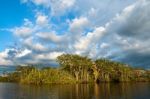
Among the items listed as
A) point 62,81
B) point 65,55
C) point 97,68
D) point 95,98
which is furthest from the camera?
point 97,68

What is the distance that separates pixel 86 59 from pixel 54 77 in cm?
2998

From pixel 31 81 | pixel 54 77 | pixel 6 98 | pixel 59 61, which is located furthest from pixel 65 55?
pixel 6 98

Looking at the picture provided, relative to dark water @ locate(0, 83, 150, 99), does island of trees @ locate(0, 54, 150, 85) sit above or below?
above

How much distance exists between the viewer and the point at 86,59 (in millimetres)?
186750

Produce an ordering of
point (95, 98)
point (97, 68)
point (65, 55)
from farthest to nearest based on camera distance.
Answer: point (97, 68)
point (65, 55)
point (95, 98)

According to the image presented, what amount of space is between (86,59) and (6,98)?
122 m

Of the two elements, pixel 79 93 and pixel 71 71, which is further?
pixel 71 71

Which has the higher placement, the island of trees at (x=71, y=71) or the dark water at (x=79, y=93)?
the island of trees at (x=71, y=71)

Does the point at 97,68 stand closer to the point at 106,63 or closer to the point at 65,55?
the point at 106,63

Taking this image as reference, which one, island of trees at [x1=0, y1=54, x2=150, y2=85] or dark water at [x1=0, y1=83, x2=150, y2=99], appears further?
island of trees at [x1=0, y1=54, x2=150, y2=85]

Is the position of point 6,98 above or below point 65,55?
below

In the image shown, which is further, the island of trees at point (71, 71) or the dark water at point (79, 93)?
the island of trees at point (71, 71)

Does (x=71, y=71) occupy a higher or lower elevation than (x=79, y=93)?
higher

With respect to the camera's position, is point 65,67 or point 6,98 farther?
point 65,67
